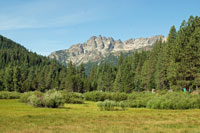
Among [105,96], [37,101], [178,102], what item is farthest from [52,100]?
[105,96]

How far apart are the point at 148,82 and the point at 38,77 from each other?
67.7 m

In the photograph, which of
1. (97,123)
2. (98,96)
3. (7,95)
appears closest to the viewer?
(97,123)

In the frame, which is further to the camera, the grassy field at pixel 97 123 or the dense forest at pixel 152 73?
the dense forest at pixel 152 73

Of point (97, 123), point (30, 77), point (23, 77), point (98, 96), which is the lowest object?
point (97, 123)

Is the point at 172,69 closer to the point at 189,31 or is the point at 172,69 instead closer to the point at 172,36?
the point at 189,31

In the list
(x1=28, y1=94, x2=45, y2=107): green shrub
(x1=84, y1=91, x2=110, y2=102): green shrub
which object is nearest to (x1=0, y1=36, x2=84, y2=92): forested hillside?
(x1=84, y1=91, x2=110, y2=102): green shrub

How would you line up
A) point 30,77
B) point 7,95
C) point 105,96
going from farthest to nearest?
point 30,77 → point 105,96 → point 7,95

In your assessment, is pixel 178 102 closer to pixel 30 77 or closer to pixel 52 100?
pixel 52 100

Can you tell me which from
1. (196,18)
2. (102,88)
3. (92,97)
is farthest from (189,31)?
(102,88)

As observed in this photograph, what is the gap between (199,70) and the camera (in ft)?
155

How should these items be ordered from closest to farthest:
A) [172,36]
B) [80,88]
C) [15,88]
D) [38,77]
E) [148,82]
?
1. [172,36]
2. [148,82]
3. [15,88]
4. [80,88]
5. [38,77]

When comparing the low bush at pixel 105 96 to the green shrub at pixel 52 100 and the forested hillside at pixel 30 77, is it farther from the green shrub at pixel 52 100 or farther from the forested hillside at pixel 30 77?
the forested hillside at pixel 30 77

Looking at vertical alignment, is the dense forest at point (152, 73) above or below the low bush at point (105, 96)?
above

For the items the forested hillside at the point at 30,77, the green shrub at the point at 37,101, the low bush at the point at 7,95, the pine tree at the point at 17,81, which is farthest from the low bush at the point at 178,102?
the forested hillside at the point at 30,77
